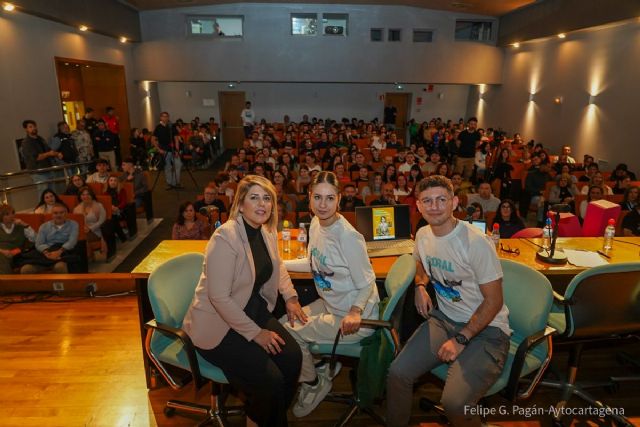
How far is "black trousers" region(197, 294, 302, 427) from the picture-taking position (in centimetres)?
200

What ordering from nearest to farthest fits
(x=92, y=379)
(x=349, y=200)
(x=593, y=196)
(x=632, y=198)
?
1. (x=92, y=379)
2. (x=632, y=198)
3. (x=349, y=200)
4. (x=593, y=196)

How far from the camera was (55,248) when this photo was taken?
4379mm

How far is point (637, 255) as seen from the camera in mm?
2973

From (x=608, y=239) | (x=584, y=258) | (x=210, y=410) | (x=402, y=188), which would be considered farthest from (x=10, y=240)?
(x=608, y=239)

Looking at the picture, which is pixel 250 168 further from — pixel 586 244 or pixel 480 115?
pixel 480 115

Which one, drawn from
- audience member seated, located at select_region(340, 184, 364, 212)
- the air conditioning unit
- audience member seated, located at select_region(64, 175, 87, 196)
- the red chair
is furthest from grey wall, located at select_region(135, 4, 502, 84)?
the red chair

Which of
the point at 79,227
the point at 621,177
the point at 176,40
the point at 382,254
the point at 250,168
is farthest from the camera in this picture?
the point at 176,40

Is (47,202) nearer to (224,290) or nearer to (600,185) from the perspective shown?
(224,290)

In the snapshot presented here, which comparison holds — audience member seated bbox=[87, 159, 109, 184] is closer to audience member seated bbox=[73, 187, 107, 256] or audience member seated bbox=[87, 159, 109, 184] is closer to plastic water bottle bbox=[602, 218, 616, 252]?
audience member seated bbox=[73, 187, 107, 256]

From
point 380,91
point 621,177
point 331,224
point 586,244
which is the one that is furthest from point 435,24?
point 331,224

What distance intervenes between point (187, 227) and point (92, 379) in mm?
1821

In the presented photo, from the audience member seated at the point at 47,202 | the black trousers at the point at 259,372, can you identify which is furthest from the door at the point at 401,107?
the black trousers at the point at 259,372

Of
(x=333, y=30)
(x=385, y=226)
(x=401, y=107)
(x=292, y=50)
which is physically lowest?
(x=385, y=226)

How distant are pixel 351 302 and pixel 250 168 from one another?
6.11m
